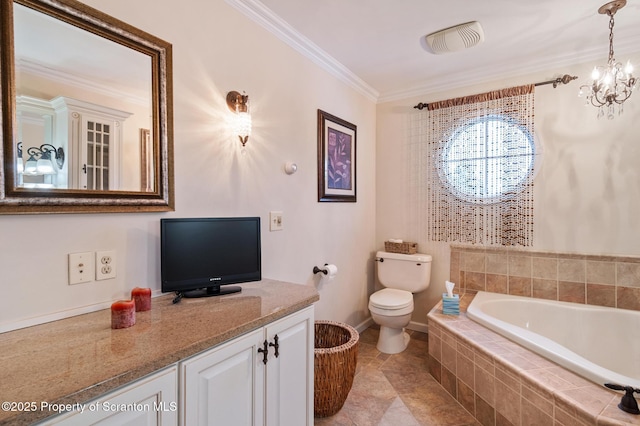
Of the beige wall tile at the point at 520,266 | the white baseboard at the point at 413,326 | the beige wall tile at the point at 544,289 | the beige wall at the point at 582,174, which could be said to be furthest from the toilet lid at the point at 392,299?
the beige wall at the point at 582,174

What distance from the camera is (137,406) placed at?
830mm

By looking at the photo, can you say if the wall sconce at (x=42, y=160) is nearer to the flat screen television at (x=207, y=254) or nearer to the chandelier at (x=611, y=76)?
the flat screen television at (x=207, y=254)

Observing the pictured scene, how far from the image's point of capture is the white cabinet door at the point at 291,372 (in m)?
1.27

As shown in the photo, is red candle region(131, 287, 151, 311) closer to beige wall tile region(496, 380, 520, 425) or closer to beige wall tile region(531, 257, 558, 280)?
beige wall tile region(496, 380, 520, 425)

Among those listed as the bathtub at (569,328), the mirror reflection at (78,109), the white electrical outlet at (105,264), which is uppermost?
the mirror reflection at (78,109)

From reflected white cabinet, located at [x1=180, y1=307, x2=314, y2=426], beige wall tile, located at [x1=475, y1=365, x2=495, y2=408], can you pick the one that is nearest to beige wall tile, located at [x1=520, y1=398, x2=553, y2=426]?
beige wall tile, located at [x1=475, y1=365, x2=495, y2=408]

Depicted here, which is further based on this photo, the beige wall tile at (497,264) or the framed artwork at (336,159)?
the beige wall tile at (497,264)

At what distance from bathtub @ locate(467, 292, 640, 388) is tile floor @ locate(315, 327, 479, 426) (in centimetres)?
58

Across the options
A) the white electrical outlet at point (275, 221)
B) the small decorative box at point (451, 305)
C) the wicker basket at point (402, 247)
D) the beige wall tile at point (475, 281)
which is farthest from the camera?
the wicker basket at point (402, 247)

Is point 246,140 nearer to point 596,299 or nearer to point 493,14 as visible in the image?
point 493,14

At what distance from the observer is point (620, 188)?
2320mm

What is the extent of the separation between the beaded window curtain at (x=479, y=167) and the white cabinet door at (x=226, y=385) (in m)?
2.34

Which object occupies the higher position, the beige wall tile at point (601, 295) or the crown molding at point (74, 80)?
the crown molding at point (74, 80)

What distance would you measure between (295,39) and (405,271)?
2189mm
